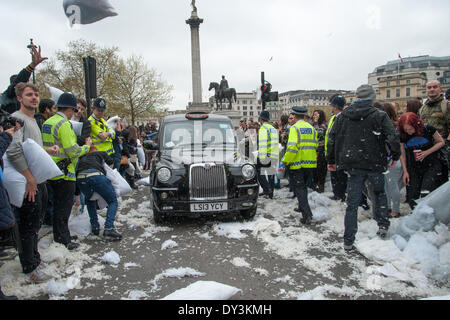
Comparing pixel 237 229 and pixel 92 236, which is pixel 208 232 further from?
pixel 92 236

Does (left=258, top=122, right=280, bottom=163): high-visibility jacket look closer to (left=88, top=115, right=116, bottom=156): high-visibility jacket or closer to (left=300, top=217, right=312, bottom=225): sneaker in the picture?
(left=300, top=217, right=312, bottom=225): sneaker

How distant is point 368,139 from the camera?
14.1 ft

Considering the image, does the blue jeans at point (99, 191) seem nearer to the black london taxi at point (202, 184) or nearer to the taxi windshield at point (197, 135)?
the black london taxi at point (202, 184)

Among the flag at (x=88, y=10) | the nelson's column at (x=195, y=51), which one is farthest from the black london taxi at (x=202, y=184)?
the nelson's column at (x=195, y=51)

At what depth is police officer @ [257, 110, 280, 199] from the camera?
775 centimetres

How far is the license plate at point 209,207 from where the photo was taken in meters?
5.36

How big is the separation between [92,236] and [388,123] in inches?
186

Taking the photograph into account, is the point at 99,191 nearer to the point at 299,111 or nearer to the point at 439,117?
the point at 299,111

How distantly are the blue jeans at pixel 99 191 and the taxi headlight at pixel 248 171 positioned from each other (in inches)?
86.5

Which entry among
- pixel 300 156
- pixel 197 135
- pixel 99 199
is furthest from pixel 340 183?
pixel 99 199

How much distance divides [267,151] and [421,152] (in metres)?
3.47

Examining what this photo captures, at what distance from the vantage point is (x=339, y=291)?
3.18m

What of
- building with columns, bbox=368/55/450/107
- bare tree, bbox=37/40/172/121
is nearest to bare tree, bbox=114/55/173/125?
bare tree, bbox=37/40/172/121

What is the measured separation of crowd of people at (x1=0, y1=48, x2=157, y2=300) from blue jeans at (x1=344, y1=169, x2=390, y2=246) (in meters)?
3.45
